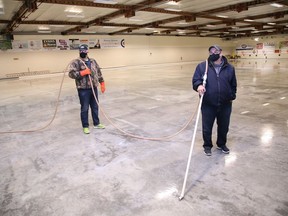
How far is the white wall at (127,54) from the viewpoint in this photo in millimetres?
16828

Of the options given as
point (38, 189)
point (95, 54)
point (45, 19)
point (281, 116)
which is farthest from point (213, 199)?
point (95, 54)

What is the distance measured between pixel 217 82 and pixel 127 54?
20.7 metres

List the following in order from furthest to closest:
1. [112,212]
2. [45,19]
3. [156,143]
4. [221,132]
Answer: [45,19]
[156,143]
[221,132]
[112,212]

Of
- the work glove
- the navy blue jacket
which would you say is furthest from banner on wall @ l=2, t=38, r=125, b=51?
the work glove

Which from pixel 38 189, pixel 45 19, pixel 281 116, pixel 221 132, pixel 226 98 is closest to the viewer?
pixel 38 189

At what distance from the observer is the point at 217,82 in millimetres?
2617

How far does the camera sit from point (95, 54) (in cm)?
2039

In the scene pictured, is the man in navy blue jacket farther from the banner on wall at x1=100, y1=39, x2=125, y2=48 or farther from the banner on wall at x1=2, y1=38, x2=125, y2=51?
the banner on wall at x1=100, y1=39, x2=125, y2=48

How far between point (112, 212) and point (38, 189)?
3.12 ft

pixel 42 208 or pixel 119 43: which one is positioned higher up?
pixel 119 43

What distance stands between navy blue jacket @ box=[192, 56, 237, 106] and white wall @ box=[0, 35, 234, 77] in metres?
17.7

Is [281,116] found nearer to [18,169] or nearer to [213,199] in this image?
[213,199]

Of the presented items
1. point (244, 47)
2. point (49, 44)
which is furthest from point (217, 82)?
point (244, 47)

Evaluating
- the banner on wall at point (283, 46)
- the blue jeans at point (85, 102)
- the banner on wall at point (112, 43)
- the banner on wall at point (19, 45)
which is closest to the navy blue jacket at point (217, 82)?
the blue jeans at point (85, 102)
